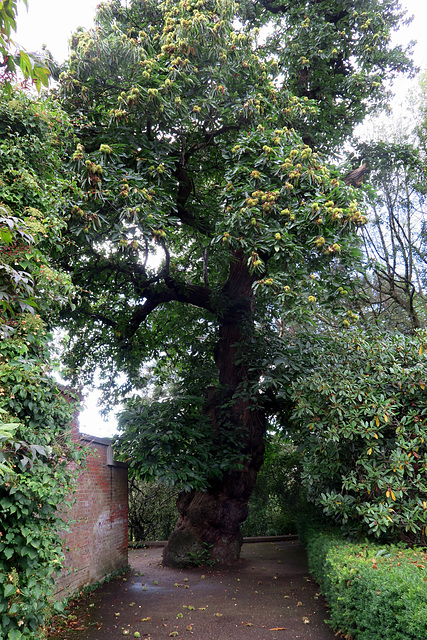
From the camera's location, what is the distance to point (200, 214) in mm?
9320

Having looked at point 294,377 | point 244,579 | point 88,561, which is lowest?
point 244,579

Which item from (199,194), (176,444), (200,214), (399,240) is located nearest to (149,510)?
(176,444)

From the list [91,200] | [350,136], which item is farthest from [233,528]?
[350,136]

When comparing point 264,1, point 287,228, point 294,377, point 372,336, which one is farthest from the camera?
point 264,1

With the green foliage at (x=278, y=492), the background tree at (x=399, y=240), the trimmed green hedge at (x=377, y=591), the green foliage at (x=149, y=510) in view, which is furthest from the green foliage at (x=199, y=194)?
the background tree at (x=399, y=240)

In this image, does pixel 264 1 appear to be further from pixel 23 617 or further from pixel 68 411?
pixel 23 617

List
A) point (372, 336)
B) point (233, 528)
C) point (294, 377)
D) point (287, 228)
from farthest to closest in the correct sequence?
point (233, 528), point (294, 377), point (372, 336), point (287, 228)

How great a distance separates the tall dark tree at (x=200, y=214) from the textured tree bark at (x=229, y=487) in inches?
1.2

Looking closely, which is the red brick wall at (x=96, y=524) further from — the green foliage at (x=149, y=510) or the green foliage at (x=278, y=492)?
the green foliage at (x=278, y=492)

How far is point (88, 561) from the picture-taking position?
22.3 ft

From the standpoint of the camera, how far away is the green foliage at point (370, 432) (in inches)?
209

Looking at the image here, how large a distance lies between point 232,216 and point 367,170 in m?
5.06

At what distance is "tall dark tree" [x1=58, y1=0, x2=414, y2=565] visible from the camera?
239 inches

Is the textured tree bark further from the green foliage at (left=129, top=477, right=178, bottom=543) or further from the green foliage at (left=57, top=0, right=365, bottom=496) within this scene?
the green foliage at (left=129, top=477, right=178, bottom=543)
